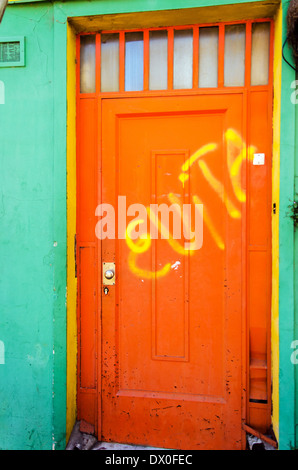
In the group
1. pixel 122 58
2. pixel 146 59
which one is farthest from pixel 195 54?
pixel 122 58

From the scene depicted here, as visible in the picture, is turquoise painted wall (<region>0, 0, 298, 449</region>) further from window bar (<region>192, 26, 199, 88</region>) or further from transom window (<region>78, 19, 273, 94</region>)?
window bar (<region>192, 26, 199, 88</region>)

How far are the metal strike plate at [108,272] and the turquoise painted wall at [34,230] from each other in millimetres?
297

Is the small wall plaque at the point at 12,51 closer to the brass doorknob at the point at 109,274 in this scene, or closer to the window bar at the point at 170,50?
the window bar at the point at 170,50

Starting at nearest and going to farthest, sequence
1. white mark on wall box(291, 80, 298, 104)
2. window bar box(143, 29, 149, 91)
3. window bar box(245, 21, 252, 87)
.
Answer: white mark on wall box(291, 80, 298, 104), window bar box(245, 21, 252, 87), window bar box(143, 29, 149, 91)

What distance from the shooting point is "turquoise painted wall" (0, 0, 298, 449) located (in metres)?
2.30

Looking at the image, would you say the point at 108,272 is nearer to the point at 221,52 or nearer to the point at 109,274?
the point at 109,274

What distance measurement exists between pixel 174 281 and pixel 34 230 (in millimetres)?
1106

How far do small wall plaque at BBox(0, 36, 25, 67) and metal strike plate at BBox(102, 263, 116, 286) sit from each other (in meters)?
1.60

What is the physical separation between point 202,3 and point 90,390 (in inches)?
113

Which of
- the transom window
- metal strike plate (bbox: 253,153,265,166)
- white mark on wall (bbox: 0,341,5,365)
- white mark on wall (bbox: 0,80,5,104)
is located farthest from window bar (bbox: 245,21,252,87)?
white mark on wall (bbox: 0,341,5,365)

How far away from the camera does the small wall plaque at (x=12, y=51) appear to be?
2316mm

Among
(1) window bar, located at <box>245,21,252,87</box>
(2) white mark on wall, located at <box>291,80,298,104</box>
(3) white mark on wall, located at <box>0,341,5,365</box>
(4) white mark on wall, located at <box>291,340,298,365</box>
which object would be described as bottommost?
(3) white mark on wall, located at <box>0,341,5,365</box>
